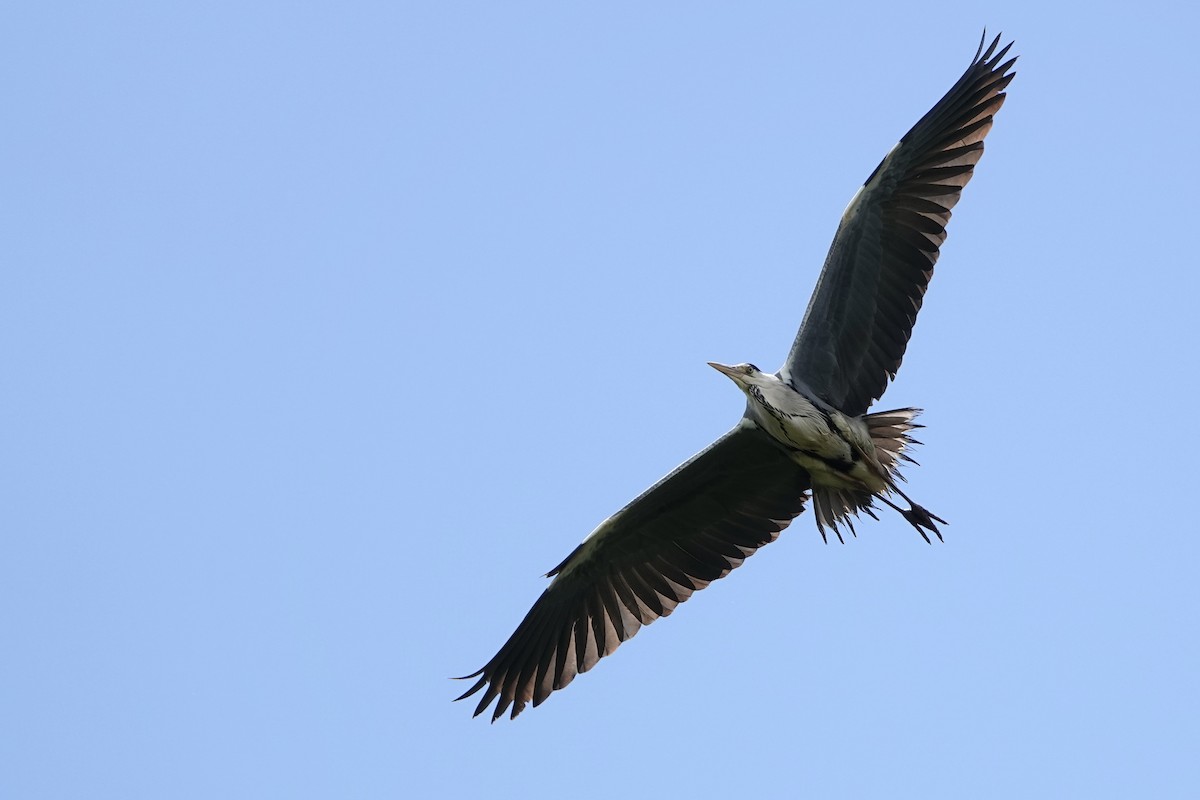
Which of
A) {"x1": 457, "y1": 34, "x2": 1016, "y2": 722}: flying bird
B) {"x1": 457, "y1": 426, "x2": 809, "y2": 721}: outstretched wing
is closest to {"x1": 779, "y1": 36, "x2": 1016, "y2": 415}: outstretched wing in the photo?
{"x1": 457, "y1": 34, "x2": 1016, "y2": 722}: flying bird

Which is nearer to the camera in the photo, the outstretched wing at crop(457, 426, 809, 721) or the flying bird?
the flying bird

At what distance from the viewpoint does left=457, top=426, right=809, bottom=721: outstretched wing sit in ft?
35.2

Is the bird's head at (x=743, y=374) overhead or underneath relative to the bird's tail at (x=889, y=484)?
overhead

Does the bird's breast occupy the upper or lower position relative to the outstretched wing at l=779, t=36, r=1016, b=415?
lower

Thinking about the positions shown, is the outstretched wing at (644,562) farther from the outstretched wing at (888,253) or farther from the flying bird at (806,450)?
the outstretched wing at (888,253)

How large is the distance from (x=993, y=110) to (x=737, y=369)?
97.3 inches

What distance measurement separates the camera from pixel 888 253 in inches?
400

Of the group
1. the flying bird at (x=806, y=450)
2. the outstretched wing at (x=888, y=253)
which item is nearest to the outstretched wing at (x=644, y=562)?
the flying bird at (x=806, y=450)

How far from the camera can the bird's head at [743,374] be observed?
33.7ft

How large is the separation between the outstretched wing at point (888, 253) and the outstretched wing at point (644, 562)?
0.76 meters

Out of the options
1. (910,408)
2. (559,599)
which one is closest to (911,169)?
Answer: (910,408)

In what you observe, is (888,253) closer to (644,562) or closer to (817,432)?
(817,432)

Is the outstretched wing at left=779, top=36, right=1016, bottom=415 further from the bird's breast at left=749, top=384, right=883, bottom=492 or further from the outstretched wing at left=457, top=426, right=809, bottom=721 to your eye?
the outstretched wing at left=457, top=426, right=809, bottom=721

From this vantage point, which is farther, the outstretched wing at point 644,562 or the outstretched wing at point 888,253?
the outstretched wing at point 644,562
